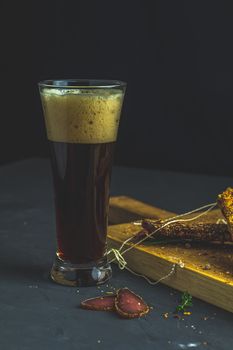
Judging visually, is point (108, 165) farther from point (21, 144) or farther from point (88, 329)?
point (21, 144)

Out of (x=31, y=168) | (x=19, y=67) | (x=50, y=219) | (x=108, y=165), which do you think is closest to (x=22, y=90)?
(x=19, y=67)

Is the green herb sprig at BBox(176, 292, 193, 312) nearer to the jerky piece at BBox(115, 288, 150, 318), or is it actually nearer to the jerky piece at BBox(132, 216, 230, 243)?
the jerky piece at BBox(115, 288, 150, 318)

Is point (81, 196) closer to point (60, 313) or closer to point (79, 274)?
point (79, 274)

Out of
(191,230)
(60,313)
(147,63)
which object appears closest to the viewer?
(60,313)

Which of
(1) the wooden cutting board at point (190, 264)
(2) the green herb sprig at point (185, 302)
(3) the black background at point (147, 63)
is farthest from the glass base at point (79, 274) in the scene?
(3) the black background at point (147, 63)

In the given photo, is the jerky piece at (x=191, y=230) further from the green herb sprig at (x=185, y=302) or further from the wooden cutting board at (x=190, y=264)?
the green herb sprig at (x=185, y=302)

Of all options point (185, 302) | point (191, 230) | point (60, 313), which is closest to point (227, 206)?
point (191, 230)
